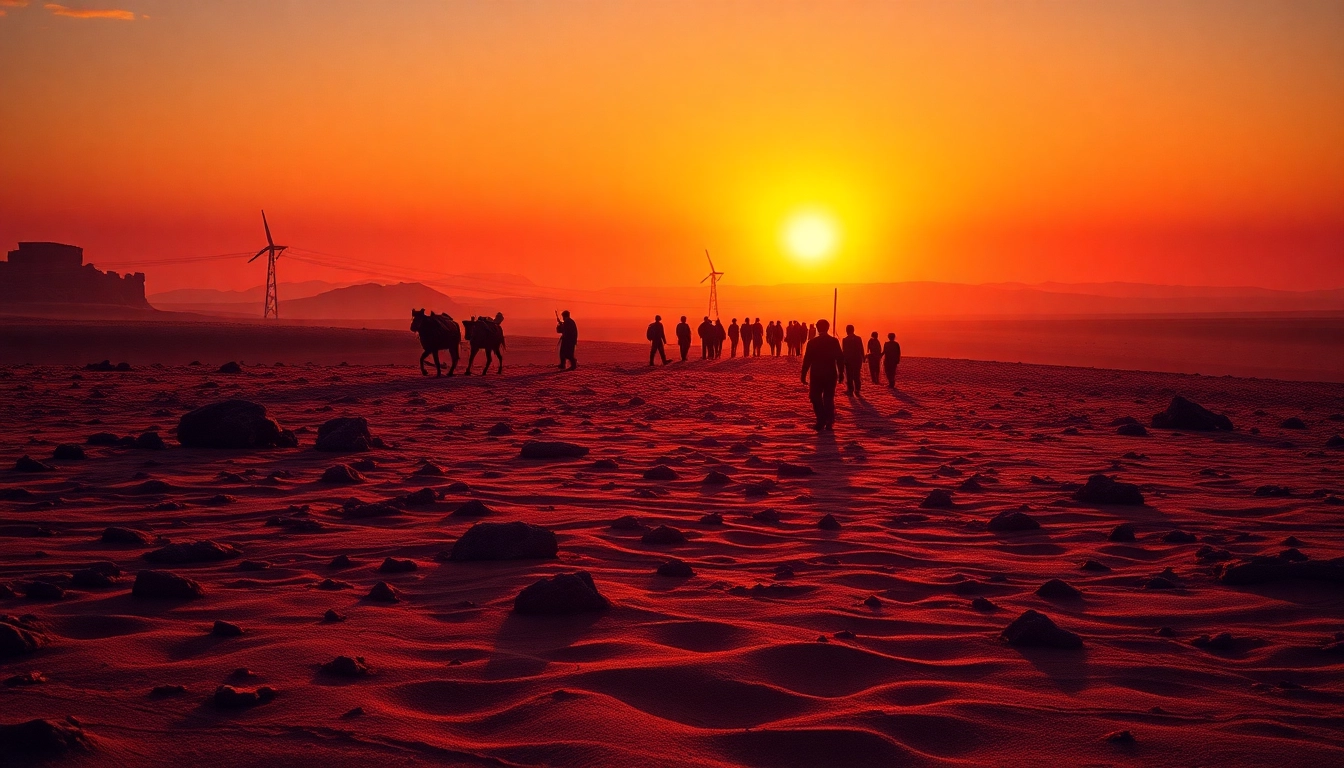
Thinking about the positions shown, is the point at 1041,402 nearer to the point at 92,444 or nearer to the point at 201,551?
the point at 92,444

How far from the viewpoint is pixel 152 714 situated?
4.02m

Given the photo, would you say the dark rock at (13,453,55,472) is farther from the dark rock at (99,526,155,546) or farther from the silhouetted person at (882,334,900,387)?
the silhouetted person at (882,334,900,387)

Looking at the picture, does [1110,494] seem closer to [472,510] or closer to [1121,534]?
[1121,534]

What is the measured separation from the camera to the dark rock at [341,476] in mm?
10078

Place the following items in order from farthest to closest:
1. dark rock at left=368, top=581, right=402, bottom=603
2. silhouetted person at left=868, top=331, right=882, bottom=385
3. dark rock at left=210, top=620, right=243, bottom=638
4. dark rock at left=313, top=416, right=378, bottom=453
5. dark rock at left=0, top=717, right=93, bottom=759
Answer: silhouetted person at left=868, top=331, right=882, bottom=385
dark rock at left=313, top=416, right=378, bottom=453
dark rock at left=368, top=581, right=402, bottom=603
dark rock at left=210, top=620, right=243, bottom=638
dark rock at left=0, top=717, right=93, bottom=759

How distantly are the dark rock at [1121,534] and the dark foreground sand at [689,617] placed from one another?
178 mm

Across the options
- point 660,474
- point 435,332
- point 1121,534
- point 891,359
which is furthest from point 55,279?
point 1121,534

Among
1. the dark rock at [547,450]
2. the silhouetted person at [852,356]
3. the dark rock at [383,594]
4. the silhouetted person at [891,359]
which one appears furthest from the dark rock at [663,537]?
the silhouetted person at [891,359]

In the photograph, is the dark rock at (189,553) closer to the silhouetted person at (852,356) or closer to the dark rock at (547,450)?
the dark rock at (547,450)

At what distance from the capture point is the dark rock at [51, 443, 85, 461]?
1088cm

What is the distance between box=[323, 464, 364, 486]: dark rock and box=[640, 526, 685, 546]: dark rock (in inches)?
151

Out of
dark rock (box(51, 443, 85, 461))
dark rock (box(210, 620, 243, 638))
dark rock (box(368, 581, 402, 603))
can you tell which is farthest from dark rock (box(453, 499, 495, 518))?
dark rock (box(51, 443, 85, 461))

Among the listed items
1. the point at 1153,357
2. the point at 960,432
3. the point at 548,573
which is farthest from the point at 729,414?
the point at 1153,357

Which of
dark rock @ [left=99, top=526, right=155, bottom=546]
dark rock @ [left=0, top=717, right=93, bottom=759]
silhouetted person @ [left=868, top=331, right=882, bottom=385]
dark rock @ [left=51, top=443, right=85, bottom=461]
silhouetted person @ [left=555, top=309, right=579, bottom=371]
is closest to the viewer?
dark rock @ [left=0, top=717, right=93, bottom=759]
